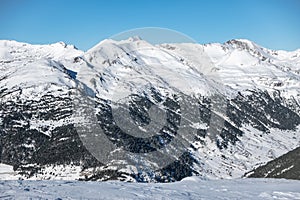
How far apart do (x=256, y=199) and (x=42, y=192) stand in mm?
17655

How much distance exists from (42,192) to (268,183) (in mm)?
26165

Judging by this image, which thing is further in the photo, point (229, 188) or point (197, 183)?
point (197, 183)

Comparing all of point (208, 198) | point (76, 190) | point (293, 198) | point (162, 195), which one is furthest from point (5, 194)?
point (293, 198)

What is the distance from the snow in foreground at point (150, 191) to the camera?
31.3 m

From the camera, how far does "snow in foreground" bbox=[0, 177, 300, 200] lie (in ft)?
103

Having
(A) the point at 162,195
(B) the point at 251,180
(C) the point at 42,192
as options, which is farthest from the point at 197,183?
(C) the point at 42,192

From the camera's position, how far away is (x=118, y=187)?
3762 centimetres

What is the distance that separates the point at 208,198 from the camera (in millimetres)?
34188

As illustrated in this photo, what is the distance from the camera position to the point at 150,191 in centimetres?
3625

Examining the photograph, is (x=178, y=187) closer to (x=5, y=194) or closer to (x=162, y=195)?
(x=162, y=195)

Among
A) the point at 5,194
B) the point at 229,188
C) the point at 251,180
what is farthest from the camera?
the point at 251,180

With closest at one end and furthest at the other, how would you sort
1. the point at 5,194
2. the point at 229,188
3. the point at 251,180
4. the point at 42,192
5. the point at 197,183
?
the point at 5,194
the point at 42,192
the point at 229,188
the point at 197,183
the point at 251,180

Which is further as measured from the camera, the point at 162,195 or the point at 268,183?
the point at 268,183

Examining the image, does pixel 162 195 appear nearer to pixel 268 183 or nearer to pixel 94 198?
pixel 94 198
